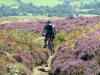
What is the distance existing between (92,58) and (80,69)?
1.00 meters

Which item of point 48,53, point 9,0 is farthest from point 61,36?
point 9,0

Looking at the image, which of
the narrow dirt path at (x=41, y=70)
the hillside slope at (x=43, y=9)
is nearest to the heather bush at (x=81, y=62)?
the narrow dirt path at (x=41, y=70)

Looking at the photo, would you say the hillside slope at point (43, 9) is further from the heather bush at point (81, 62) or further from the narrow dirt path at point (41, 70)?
the heather bush at point (81, 62)

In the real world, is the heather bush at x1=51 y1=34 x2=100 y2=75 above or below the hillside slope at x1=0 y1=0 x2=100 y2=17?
above

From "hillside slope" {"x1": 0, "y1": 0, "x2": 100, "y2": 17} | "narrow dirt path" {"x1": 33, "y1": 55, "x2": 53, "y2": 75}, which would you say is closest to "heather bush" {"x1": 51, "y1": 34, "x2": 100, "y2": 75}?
"narrow dirt path" {"x1": 33, "y1": 55, "x2": 53, "y2": 75}

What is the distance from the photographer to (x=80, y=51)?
38.7 ft

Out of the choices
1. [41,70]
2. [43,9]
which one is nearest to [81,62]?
[41,70]

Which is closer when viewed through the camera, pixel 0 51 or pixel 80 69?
pixel 80 69

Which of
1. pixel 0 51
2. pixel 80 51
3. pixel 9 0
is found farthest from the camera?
pixel 9 0

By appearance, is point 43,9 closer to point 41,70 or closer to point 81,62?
point 41,70

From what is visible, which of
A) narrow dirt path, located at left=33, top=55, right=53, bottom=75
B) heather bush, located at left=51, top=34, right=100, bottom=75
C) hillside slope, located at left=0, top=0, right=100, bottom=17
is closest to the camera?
heather bush, located at left=51, top=34, right=100, bottom=75

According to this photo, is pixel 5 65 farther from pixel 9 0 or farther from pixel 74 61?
pixel 9 0

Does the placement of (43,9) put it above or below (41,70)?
below

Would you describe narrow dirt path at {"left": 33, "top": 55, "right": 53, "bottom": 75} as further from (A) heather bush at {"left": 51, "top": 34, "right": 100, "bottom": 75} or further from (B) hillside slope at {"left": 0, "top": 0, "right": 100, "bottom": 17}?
(B) hillside slope at {"left": 0, "top": 0, "right": 100, "bottom": 17}
